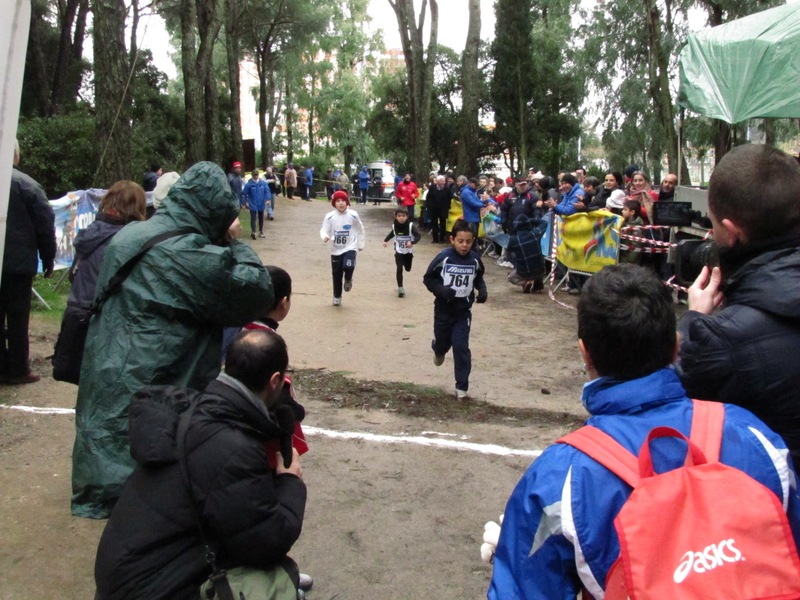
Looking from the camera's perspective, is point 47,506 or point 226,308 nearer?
point 226,308

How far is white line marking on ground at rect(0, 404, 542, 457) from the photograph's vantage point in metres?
5.64

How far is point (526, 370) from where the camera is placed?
817 cm

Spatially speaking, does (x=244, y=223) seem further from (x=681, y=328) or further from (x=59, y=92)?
(x=681, y=328)

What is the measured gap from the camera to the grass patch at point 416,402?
21.4ft

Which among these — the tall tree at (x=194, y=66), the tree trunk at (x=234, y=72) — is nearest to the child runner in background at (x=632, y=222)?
the tall tree at (x=194, y=66)

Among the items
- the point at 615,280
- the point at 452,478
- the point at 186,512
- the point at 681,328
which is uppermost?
the point at 615,280

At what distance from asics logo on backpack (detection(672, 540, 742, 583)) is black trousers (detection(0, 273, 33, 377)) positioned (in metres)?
6.35

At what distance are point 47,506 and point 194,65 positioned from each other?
19.4 m

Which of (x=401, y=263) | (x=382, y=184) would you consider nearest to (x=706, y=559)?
(x=401, y=263)

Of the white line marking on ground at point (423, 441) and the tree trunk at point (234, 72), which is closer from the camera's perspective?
the white line marking on ground at point (423, 441)

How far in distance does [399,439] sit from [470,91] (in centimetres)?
2107

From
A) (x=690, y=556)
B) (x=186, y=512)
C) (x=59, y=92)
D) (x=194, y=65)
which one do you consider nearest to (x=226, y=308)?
(x=186, y=512)

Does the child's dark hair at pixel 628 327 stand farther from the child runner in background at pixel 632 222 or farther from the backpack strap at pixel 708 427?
the child runner in background at pixel 632 222

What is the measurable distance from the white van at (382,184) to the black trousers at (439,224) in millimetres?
19667
